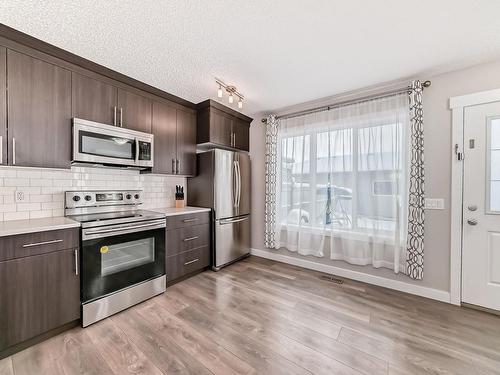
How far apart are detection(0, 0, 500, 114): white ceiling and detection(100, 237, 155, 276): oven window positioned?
6.18 feet

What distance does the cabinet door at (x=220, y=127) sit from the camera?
327 cm

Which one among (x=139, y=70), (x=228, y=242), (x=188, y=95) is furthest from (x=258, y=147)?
(x=139, y=70)

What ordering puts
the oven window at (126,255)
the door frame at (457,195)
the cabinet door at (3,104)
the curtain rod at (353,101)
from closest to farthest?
the cabinet door at (3,104)
the oven window at (126,255)
the door frame at (457,195)
the curtain rod at (353,101)

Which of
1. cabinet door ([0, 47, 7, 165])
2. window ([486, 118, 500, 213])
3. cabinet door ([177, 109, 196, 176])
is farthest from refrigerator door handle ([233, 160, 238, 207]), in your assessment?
window ([486, 118, 500, 213])

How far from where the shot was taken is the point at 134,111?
2.63 meters

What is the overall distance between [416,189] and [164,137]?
3240mm

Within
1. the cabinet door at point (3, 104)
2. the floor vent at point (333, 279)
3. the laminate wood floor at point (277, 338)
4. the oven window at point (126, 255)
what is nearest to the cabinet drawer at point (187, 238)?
the oven window at point (126, 255)

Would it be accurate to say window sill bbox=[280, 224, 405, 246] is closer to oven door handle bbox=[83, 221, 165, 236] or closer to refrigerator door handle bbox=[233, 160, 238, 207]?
refrigerator door handle bbox=[233, 160, 238, 207]

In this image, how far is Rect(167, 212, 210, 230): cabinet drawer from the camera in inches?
108

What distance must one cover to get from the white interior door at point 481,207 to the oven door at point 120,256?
341 cm

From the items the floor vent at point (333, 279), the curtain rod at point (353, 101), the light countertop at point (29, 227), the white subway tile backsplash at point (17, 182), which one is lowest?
the floor vent at point (333, 279)

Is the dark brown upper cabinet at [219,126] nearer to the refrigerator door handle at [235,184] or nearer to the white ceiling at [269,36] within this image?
the refrigerator door handle at [235,184]

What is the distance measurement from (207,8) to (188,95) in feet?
5.18

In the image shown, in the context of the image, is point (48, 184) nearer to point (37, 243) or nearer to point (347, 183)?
point (37, 243)
